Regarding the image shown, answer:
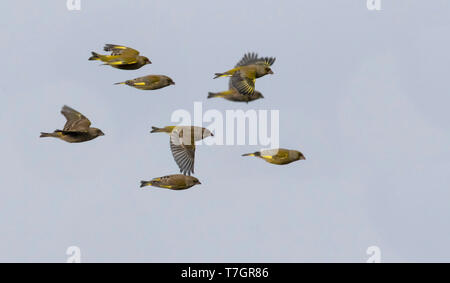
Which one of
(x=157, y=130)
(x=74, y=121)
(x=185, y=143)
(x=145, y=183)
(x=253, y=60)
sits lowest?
(x=145, y=183)

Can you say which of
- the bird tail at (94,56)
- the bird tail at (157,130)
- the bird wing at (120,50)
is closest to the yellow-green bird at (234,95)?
the bird tail at (157,130)

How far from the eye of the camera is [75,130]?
1474 centimetres

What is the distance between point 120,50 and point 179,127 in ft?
8.51

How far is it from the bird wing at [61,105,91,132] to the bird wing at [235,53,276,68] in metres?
3.75

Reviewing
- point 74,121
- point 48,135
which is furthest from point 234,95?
point 48,135

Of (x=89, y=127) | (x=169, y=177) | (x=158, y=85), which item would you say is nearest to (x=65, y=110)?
(x=89, y=127)

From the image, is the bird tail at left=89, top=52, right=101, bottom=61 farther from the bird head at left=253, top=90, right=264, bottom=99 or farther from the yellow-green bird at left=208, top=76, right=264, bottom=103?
the bird head at left=253, top=90, right=264, bottom=99

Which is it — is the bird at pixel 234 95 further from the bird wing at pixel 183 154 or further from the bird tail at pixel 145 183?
the bird tail at pixel 145 183

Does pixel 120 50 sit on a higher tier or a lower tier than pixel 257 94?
higher

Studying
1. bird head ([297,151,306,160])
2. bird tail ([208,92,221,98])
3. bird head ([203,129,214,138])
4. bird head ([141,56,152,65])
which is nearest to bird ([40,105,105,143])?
bird head ([141,56,152,65])

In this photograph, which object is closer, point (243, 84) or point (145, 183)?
point (145, 183)

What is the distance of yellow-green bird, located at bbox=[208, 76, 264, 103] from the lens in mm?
15516

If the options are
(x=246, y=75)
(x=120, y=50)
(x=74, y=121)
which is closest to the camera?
(x=246, y=75)

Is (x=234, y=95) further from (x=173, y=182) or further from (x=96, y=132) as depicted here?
(x=96, y=132)
